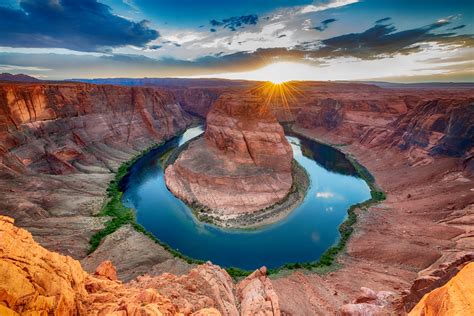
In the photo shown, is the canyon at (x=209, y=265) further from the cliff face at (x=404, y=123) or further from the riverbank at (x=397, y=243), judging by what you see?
the cliff face at (x=404, y=123)

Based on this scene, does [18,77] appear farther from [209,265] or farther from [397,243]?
[397,243]

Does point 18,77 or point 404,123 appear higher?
point 18,77

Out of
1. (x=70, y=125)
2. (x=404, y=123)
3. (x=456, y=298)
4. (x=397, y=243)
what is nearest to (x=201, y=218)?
(x=397, y=243)

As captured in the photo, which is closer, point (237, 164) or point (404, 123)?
point (237, 164)

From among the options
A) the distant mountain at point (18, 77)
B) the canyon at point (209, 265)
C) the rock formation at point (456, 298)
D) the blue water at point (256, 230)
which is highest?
the distant mountain at point (18, 77)

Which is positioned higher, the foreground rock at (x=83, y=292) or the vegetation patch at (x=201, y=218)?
the foreground rock at (x=83, y=292)

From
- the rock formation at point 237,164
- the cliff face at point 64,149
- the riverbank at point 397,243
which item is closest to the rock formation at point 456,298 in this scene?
the riverbank at point 397,243

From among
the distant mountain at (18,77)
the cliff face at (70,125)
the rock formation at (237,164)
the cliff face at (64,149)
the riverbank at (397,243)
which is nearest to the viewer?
the riverbank at (397,243)
